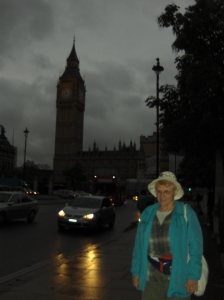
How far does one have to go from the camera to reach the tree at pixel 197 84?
387 inches

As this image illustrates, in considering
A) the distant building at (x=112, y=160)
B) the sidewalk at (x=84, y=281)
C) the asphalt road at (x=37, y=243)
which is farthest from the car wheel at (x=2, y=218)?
the distant building at (x=112, y=160)

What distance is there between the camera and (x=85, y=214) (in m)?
16.3

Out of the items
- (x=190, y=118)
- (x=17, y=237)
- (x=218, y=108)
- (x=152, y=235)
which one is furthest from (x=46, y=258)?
(x=152, y=235)

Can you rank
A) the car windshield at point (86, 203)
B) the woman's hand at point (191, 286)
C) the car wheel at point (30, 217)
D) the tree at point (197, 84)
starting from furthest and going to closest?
the car wheel at point (30, 217) < the car windshield at point (86, 203) < the tree at point (197, 84) < the woman's hand at point (191, 286)

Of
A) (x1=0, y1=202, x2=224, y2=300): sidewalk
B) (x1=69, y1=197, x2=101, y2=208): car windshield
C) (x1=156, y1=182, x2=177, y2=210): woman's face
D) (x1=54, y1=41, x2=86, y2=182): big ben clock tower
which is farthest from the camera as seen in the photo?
(x1=54, y1=41, x2=86, y2=182): big ben clock tower

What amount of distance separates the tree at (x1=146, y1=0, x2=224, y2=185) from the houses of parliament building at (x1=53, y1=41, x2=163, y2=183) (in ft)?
492

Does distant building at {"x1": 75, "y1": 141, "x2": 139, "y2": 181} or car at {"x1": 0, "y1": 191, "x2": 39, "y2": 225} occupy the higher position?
distant building at {"x1": 75, "y1": 141, "x2": 139, "y2": 181}

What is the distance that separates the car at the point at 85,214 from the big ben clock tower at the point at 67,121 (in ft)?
483

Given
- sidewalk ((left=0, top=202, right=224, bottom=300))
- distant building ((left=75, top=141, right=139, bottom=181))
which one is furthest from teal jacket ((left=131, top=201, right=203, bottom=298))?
distant building ((left=75, top=141, right=139, bottom=181))

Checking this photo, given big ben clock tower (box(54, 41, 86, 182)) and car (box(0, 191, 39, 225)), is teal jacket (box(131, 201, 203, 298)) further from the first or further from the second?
big ben clock tower (box(54, 41, 86, 182))

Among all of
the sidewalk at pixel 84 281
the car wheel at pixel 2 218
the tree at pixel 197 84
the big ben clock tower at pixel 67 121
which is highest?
the big ben clock tower at pixel 67 121

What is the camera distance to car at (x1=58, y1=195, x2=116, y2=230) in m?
16.1

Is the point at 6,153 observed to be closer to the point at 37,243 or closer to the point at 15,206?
the point at 15,206

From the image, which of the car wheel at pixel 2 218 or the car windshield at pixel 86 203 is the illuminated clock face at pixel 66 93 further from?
the car wheel at pixel 2 218
